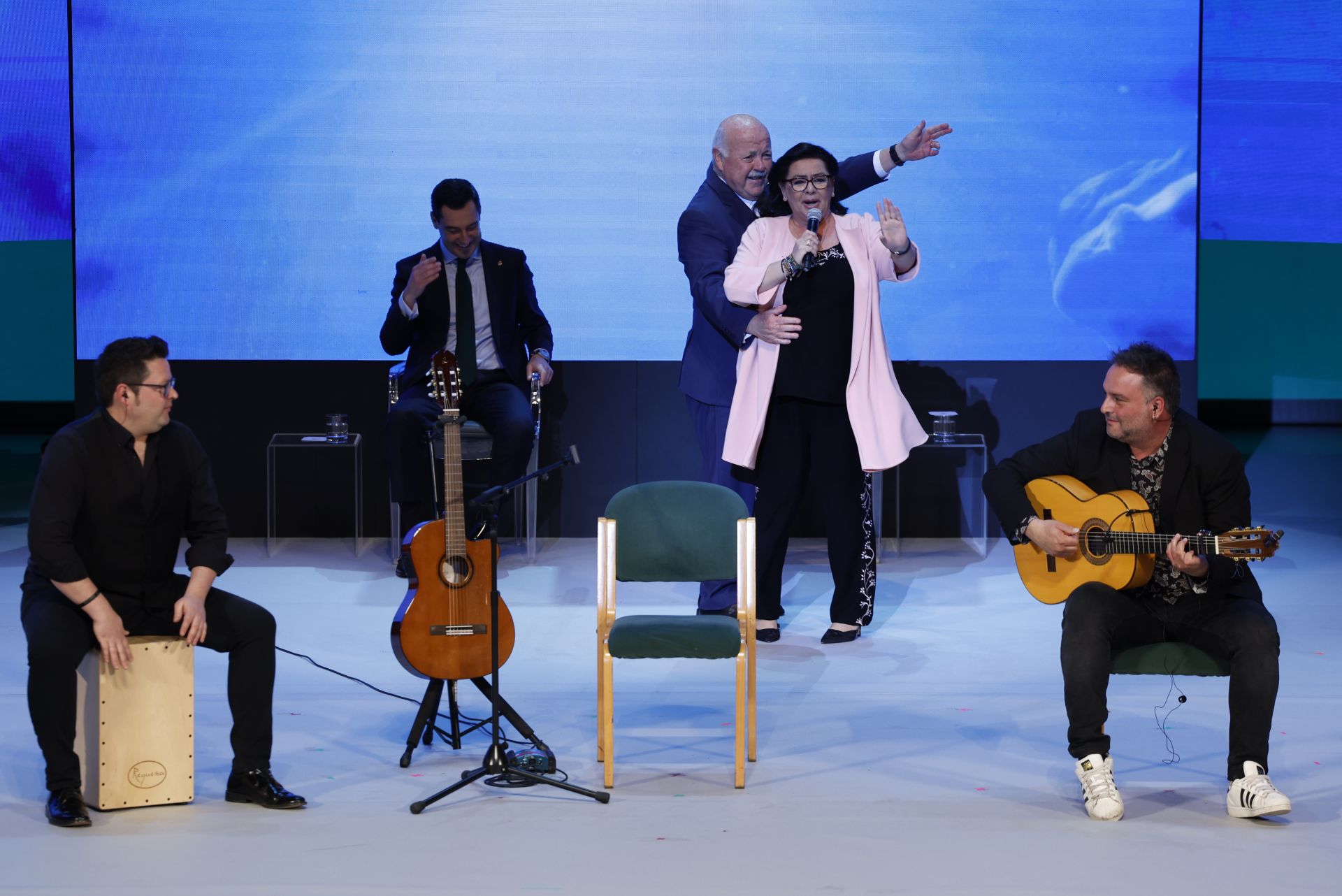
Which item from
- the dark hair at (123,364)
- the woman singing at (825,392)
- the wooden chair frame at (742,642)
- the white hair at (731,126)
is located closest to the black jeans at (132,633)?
the dark hair at (123,364)

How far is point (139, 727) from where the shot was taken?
10.8ft

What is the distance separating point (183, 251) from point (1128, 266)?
4.42m

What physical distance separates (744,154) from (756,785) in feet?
8.29

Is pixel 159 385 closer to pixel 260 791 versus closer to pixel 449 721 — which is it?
pixel 260 791

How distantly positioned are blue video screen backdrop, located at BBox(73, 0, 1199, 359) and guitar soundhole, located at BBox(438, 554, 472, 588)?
335 centimetres

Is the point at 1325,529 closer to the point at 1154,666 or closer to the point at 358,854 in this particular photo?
the point at 1154,666

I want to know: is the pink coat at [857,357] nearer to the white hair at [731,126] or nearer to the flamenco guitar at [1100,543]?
the white hair at [731,126]

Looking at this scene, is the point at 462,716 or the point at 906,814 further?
the point at 462,716

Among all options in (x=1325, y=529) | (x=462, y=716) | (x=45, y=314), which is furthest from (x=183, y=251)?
(x=45, y=314)

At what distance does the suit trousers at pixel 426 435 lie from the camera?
5945 mm

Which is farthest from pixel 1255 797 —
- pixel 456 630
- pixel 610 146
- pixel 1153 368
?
pixel 610 146

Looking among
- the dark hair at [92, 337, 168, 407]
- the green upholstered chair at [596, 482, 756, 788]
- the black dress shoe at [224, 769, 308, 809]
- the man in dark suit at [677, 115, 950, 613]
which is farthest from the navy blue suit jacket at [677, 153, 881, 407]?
the black dress shoe at [224, 769, 308, 809]

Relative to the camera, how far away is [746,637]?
3607 millimetres

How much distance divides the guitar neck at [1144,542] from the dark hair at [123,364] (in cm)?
220
